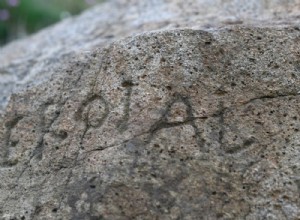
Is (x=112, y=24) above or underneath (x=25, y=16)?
above

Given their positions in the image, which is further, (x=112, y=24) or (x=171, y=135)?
(x=112, y=24)

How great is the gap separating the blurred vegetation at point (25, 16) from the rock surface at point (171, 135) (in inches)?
106

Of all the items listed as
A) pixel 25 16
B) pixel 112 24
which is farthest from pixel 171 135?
pixel 25 16

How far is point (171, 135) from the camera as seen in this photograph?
1.53 m

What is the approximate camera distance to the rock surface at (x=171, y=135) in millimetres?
1462

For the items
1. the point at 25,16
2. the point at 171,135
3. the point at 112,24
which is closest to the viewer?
the point at 171,135

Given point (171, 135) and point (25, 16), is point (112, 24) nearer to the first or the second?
point (171, 135)

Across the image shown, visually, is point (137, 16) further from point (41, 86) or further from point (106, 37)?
point (41, 86)

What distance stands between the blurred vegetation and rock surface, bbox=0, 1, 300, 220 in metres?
2.70

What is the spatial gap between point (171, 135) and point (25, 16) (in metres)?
3.35

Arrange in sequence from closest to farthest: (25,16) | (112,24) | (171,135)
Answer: (171,135) < (112,24) < (25,16)

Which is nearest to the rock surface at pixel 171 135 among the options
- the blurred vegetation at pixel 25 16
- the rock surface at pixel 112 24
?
the rock surface at pixel 112 24

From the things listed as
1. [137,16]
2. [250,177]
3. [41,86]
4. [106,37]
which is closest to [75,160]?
[41,86]

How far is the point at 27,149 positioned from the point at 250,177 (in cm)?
60
